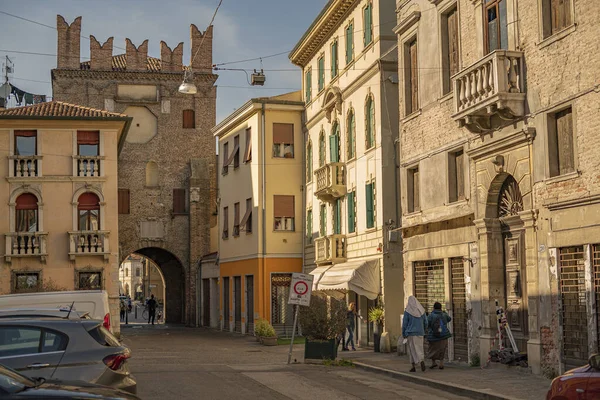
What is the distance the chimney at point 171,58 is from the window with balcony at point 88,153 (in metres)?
14.2

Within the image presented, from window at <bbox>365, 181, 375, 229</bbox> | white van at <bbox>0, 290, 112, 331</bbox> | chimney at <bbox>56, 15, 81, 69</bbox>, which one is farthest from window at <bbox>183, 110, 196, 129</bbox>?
white van at <bbox>0, 290, 112, 331</bbox>

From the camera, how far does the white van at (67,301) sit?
1823 centimetres

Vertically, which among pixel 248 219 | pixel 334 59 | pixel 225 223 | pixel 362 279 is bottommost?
pixel 362 279

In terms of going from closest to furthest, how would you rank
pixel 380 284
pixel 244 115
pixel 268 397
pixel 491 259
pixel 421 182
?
pixel 268 397
pixel 491 259
pixel 421 182
pixel 380 284
pixel 244 115

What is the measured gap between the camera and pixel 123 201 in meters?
56.9

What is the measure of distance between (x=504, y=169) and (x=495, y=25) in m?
3.45

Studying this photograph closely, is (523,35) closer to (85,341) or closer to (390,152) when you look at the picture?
(390,152)

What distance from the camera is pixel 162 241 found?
57.3m

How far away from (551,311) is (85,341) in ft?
36.7

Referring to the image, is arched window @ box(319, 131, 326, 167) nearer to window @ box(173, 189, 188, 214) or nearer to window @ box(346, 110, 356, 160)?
window @ box(346, 110, 356, 160)

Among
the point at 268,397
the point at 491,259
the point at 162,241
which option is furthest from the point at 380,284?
the point at 162,241

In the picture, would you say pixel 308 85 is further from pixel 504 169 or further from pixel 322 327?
pixel 504 169

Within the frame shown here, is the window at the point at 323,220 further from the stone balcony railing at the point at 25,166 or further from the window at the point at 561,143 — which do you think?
the window at the point at 561,143

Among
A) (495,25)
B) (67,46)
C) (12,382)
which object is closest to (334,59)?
(495,25)
